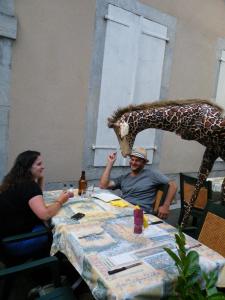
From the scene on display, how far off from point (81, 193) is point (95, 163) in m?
1.51

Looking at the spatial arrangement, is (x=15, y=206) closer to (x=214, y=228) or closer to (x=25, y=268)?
(x=25, y=268)

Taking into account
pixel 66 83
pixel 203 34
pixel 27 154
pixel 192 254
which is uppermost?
pixel 203 34

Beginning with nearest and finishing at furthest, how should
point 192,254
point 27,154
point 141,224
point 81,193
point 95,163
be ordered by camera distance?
point 192,254, point 141,224, point 27,154, point 81,193, point 95,163

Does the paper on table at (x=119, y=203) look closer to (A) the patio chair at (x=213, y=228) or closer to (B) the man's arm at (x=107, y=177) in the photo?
(B) the man's arm at (x=107, y=177)

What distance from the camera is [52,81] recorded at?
3.91m

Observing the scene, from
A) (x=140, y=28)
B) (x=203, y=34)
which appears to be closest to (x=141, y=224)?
(x=140, y=28)

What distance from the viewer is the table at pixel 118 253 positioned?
4.79ft

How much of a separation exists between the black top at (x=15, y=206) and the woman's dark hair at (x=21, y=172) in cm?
7

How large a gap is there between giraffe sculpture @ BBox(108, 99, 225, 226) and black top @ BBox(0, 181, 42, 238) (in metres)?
0.87

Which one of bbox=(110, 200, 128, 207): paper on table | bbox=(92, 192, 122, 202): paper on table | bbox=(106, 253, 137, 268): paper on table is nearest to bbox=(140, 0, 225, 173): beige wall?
bbox=(92, 192, 122, 202): paper on table

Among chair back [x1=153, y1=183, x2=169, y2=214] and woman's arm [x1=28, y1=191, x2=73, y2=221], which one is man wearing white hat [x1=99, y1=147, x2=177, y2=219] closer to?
chair back [x1=153, y1=183, x2=169, y2=214]

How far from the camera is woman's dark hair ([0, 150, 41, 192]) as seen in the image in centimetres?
243

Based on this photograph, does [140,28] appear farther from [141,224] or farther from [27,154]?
[141,224]

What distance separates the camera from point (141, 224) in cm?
207
